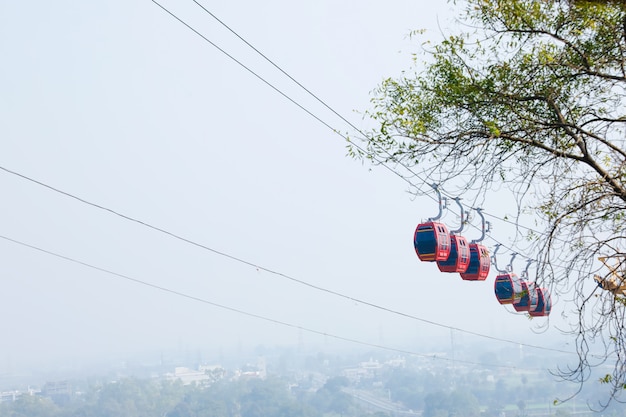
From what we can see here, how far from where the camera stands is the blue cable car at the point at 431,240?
12336mm

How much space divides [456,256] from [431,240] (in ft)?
2.96

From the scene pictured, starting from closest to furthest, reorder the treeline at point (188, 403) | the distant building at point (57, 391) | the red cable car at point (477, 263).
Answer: the red cable car at point (477, 263) < the treeline at point (188, 403) < the distant building at point (57, 391)

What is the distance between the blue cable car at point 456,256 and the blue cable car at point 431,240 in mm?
330

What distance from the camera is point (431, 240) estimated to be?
12.3 meters

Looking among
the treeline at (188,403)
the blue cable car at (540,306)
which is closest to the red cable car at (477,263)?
the blue cable car at (540,306)

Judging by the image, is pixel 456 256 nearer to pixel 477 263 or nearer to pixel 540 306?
pixel 477 263

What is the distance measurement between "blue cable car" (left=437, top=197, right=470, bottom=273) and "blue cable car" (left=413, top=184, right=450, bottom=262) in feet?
1.08

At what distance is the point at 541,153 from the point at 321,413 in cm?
15248

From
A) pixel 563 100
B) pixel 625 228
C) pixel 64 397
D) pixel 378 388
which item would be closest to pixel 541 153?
pixel 563 100

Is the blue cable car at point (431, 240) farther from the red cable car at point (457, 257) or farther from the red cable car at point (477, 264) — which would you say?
the red cable car at point (477, 264)

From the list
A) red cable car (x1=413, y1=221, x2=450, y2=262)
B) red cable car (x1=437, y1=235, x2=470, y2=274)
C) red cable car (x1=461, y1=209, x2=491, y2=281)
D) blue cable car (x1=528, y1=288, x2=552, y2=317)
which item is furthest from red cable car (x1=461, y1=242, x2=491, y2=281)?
blue cable car (x1=528, y1=288, x2=552, y2=317)

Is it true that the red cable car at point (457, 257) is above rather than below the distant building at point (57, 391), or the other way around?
below

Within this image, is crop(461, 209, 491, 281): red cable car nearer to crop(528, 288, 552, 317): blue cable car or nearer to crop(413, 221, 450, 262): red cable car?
crop(413, 221, 450, 262): red cable car

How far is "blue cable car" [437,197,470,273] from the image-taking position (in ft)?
42.5
